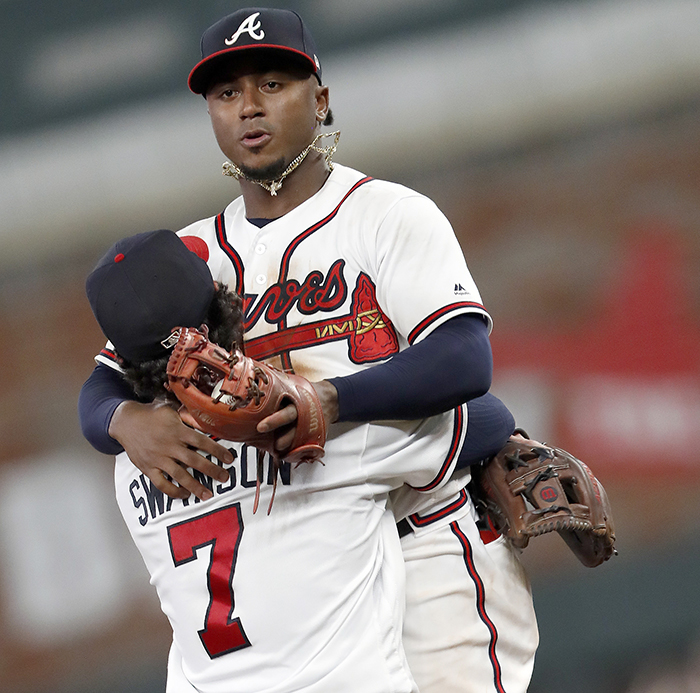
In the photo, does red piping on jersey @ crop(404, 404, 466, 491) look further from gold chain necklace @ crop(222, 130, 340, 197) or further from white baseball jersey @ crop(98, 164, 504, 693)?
gold chain necklace @ crop(222, 130, 340, 197)

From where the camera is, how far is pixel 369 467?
1.06 metres

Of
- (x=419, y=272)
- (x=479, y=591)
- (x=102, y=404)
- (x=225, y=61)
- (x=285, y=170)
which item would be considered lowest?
(x=479, y=591)

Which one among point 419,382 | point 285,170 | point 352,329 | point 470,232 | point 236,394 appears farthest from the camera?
point 470,232

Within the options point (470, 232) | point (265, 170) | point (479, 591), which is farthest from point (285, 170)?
point (470, 232)

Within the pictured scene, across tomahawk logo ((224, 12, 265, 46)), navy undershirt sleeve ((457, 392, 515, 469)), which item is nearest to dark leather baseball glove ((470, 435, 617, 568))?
navy undershirt sleeve ((457, 392, 515, 469))

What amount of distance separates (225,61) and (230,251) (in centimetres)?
23

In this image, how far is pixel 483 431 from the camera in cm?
126

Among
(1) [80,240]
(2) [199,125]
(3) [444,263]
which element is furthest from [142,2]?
(3) [444,263]

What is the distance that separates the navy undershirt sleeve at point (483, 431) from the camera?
4.09ft

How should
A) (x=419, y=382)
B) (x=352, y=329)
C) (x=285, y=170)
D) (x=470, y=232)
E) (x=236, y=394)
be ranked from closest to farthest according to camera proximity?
1. (x=236, y=394)
2. (x=419, y=382)
3. (x=352, y=329)
4. (x=285, y=170)
5. (x=470, y=232)

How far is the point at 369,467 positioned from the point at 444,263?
0.80ft

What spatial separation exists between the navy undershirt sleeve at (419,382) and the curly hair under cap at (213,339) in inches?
5.4

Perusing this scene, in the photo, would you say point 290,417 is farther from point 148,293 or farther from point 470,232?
point 470,232

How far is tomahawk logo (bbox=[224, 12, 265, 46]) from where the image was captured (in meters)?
1.15
